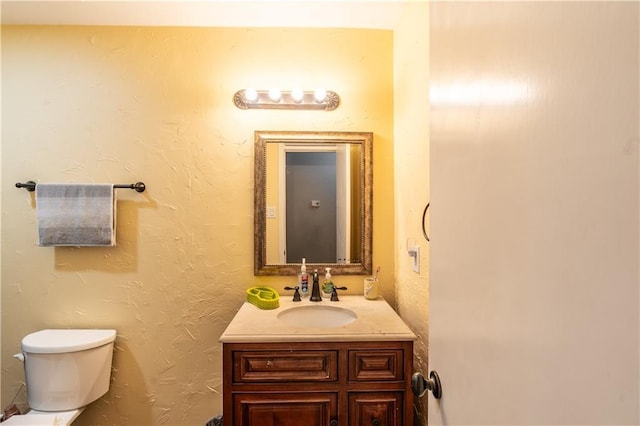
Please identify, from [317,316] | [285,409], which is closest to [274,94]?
[317,316]

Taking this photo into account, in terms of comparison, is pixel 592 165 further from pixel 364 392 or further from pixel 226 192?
pixel 226 192

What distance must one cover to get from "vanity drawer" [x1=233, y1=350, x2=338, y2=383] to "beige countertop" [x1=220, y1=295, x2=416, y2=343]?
0.18 feet

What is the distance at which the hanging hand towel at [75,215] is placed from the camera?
1627 mm

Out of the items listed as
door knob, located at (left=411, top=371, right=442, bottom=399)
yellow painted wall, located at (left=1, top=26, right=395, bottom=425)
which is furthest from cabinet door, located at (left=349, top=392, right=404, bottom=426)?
yellow painted wall, located at (left=1, top=26, right=395, bottom=425)

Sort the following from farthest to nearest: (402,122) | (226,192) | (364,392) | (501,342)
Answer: (226,192) → (402,122) → (364,392) → (501,342)

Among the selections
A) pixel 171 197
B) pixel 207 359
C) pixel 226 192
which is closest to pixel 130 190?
pixel 171 197

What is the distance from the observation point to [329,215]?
1752 mm

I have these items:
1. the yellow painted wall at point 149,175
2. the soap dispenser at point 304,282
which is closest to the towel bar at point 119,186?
the yellow painted wall at point 149,175

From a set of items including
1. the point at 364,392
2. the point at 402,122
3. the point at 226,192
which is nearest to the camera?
the point at 364,392

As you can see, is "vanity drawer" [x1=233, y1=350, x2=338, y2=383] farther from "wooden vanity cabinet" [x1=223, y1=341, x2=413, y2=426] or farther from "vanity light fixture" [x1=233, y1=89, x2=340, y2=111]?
"vanity light fixture" [x1=233, y1=89, x2=340, y2=111]

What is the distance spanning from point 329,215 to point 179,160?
0.84 metres

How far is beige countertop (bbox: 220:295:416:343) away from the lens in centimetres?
122

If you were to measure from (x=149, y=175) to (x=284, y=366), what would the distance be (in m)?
1.19

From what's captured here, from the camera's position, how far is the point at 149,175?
1.72 m
